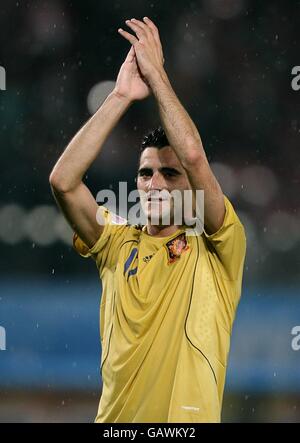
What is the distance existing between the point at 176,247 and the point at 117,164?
12.5 ft

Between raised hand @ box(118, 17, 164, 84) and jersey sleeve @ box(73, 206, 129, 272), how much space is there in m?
0.58

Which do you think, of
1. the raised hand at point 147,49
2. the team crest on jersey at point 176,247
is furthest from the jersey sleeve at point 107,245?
the raised hand at point 147,49

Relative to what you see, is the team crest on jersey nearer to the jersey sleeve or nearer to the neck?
the neck

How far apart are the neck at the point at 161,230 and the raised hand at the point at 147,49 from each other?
0.57 metres

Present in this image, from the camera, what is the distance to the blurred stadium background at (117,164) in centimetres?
586

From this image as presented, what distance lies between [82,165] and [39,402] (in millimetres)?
3111

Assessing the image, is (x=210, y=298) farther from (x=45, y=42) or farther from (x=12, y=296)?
(x=45, y=42)

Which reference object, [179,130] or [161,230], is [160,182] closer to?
[161,230]

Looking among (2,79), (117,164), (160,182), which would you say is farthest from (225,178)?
(160,182)

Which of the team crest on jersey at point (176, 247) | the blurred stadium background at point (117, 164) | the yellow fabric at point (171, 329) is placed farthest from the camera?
the blurred stadium background at point (117, 164)

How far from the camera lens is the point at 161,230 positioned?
128 inches

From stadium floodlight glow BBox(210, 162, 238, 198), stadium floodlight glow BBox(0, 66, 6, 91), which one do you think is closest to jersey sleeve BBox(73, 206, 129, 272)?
A: stadium floodlight glow BBox(210, 162, 238, 198)

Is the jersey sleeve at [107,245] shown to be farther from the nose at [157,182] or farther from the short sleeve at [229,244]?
the short sleeve at [229,244]

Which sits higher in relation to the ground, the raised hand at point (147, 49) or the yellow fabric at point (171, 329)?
the raised hand at point (147, 49)
